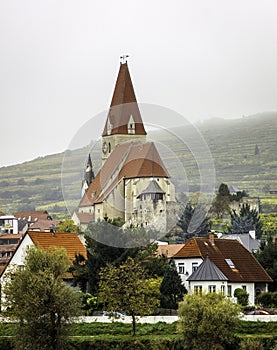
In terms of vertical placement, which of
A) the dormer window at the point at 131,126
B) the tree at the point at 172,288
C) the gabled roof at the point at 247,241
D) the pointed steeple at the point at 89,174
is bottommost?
the tree at the point at 172,288

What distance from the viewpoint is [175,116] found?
7562 centimetres

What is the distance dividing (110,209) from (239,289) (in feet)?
192

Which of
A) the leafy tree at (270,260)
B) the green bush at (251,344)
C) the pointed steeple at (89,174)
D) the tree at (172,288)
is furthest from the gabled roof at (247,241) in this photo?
the pointed steeple at (89,174)

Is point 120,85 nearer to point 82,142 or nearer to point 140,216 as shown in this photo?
point 140,216

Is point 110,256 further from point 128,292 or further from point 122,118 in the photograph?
point 122,118

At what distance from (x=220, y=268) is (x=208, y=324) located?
14.1 m

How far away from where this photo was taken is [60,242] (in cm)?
6694

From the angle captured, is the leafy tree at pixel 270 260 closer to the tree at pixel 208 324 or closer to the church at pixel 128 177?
the tree at pixel 208 324

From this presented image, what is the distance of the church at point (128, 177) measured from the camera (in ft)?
348

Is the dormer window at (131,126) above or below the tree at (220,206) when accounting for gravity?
above

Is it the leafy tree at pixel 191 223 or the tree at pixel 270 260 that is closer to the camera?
the tree at pixel 270 260

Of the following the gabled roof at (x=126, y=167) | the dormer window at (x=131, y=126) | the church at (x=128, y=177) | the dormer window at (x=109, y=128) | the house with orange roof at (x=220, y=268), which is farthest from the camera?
the dormer window at (x=109, y=128)

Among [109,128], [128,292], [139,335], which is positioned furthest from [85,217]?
[139,335]

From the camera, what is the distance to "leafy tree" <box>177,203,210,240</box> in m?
99.4
